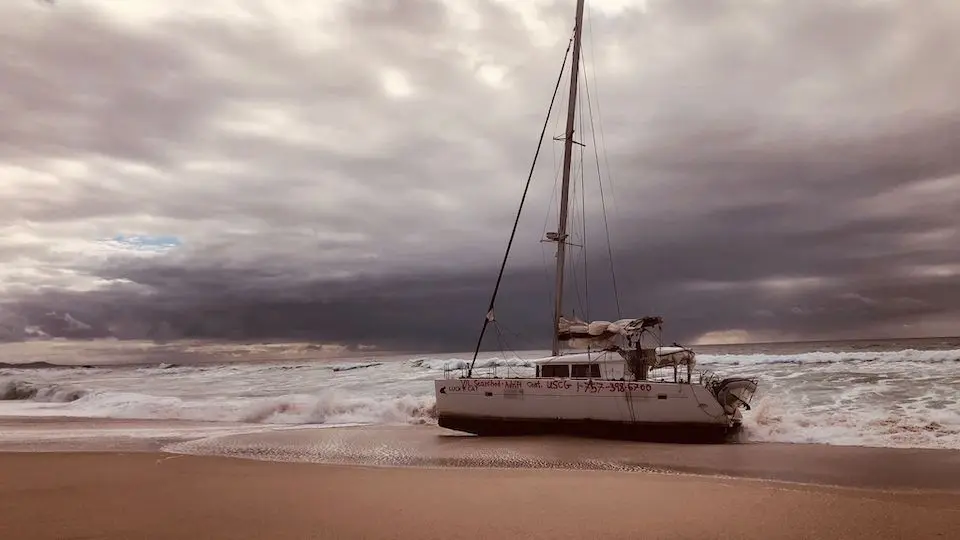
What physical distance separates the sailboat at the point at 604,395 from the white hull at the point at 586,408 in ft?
0.10

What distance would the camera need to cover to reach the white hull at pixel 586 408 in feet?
61.6

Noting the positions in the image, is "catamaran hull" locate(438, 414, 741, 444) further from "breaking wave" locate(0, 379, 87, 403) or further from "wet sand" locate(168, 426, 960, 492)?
"breaking wave" locate(0, 379, 87, 403)

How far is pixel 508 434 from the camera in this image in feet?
67.7

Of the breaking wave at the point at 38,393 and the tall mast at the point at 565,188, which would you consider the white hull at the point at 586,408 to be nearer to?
the tall mast at the point at 565,188

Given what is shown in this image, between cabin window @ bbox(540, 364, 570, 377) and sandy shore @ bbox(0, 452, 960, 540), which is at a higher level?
cabin window @ bbox(540, 364, 570, 377)

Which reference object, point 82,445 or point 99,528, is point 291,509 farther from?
point 82,445

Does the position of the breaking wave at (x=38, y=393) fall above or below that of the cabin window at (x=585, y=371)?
below

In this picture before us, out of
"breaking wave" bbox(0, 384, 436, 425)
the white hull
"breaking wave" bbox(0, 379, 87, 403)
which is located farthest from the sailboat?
"breaking wave" bbox(0, 379, 87, 403)

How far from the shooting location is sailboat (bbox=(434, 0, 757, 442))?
62.0 feet

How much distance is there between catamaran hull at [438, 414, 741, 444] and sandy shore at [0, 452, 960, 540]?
21.9ft

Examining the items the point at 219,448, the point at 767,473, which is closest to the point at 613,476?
the point at 767,473

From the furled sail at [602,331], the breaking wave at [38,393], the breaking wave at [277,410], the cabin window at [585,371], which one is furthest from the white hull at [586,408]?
the breaking wave at [38,393]

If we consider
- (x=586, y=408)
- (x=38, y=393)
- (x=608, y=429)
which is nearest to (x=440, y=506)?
(x=586, y=408)

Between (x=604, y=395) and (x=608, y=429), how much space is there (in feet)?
3.45
